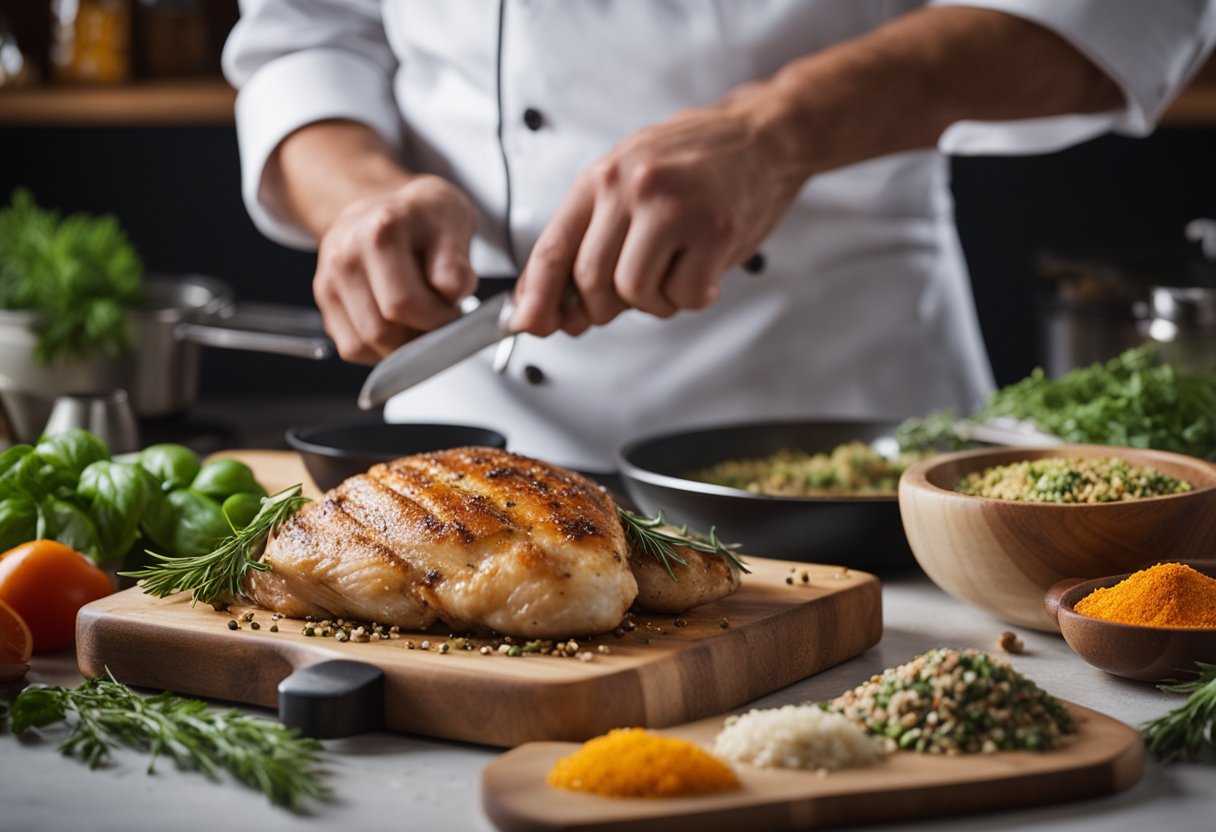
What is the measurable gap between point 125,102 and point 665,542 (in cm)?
262

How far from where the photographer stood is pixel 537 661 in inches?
42.5

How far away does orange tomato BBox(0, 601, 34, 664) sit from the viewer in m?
1.15

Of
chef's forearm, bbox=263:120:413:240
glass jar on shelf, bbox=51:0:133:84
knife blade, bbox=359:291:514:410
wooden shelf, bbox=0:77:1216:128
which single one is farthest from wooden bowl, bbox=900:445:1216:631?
glass jar on shelf, bbox=51:0:133:84

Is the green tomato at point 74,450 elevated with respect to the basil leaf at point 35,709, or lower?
elevated

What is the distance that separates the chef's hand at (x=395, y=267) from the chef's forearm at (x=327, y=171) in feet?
0.48

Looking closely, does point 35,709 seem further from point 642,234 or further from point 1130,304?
point 1130,304

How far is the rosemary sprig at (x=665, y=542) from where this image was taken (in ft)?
3.96

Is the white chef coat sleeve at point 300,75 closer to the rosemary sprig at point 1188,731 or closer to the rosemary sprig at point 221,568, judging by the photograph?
the rosemary sprig at point 221,568

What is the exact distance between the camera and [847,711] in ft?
3.36

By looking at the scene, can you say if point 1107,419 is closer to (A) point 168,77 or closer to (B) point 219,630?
(B) point 219,630

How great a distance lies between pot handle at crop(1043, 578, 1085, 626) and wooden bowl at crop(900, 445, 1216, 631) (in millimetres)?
23

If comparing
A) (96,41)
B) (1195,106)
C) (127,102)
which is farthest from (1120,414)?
(96,41)

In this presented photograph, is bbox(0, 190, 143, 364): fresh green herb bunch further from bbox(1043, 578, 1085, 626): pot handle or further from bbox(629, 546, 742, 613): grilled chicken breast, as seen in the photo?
bbox(1043, 578, 1085, 626): pot handle

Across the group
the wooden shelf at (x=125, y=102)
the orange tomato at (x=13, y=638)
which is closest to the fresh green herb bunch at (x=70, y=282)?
the wooden shelf at (x=125, y=102)
